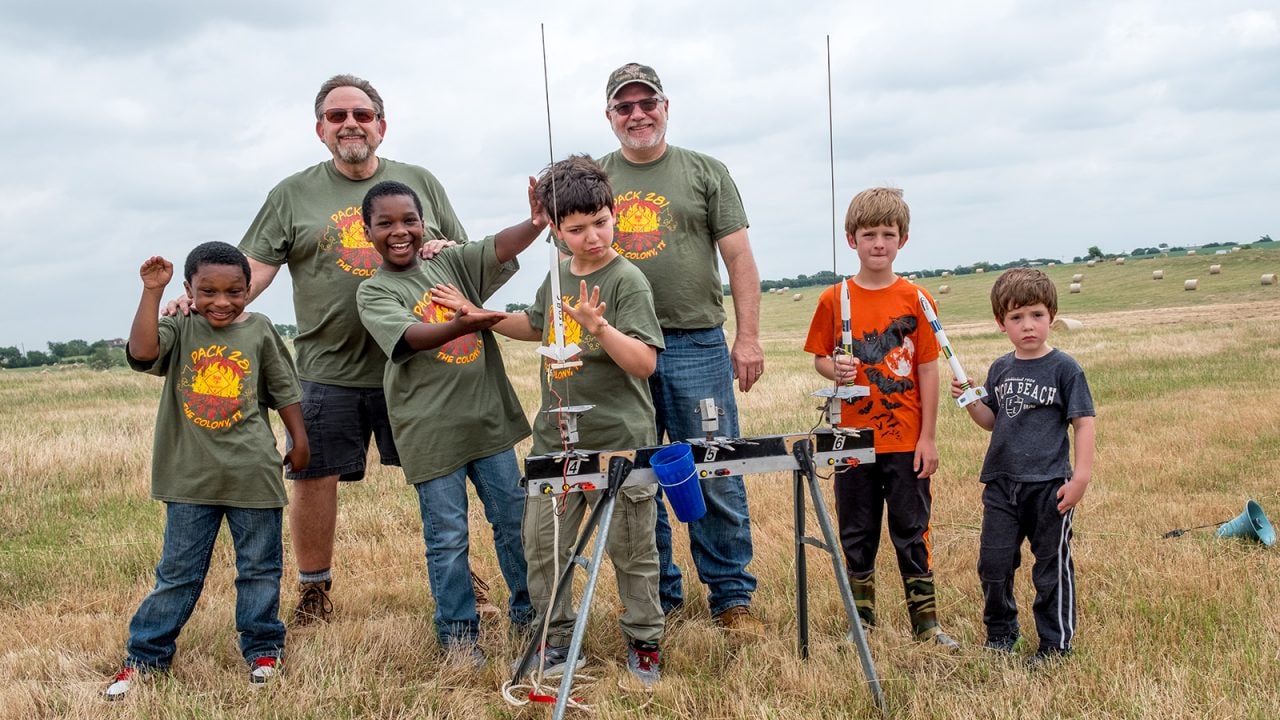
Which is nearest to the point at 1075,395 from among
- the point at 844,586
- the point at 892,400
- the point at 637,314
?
the point at 892,400

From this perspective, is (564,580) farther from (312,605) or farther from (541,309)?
(312,605)

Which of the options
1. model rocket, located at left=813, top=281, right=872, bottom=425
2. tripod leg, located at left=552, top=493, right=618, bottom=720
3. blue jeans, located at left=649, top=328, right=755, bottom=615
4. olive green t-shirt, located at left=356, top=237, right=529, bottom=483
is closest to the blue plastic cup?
tripod leg, located at left=552, top=493, right=618, bottom=720

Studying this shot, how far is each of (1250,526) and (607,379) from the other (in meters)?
4.62

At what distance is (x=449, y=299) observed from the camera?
4.16 m

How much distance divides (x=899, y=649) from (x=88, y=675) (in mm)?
3960

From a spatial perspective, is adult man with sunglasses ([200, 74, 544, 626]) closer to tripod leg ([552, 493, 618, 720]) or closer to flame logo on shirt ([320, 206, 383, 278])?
flame logo on shirt ([320, 206, 383, 278])

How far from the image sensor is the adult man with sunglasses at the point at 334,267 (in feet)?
17.5

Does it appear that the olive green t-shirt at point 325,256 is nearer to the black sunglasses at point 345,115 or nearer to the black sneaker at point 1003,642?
the black sunglasses at point 345,115

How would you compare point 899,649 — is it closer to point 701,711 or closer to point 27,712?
point 701,711

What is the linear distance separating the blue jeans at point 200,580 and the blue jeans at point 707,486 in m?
1.98

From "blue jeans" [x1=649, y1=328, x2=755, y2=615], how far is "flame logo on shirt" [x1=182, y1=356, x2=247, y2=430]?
2.08 m

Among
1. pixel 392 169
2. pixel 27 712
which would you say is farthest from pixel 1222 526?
pixel 27 712

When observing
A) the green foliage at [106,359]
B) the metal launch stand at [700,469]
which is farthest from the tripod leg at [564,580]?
the green foliage at [106,359]

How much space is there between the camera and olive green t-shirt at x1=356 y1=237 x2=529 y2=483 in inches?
182
